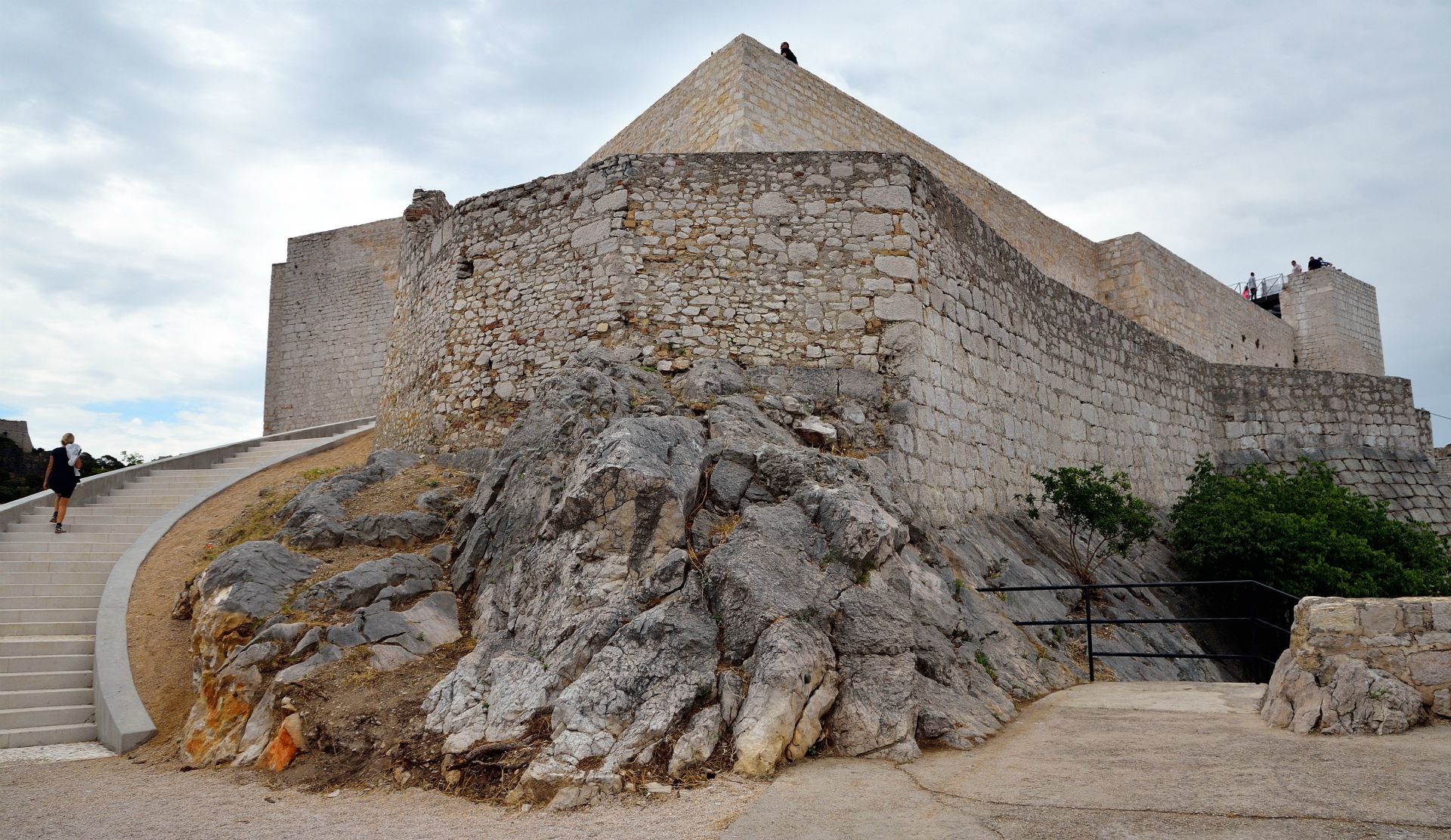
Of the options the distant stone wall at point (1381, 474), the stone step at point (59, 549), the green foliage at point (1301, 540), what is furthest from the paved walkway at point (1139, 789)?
the distant stone wall at point (1381, 474)

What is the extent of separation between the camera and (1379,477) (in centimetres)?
1745

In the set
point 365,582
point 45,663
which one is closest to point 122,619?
point 45,663

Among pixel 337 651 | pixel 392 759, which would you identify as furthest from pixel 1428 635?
pixel 337 651

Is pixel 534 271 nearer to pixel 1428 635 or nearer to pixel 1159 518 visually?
pixel 1428 635

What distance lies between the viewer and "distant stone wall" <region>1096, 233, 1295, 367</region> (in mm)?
20547

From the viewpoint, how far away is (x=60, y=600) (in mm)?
9969

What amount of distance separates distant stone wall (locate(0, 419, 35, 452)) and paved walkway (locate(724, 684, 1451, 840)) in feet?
78.9

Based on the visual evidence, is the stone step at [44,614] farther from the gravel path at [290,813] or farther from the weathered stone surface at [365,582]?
the weathered stone surface at [365,582]

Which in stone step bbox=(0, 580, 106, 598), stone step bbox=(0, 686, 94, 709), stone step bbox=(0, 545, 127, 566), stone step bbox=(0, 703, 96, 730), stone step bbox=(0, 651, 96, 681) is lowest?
stone step bbox=(0, 703, 96, 730)

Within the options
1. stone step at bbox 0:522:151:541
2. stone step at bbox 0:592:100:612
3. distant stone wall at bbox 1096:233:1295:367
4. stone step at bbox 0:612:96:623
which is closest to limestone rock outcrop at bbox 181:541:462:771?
stone step at bbox 0:612:96:623

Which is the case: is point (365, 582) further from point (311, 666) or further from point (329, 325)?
point (329, 325)

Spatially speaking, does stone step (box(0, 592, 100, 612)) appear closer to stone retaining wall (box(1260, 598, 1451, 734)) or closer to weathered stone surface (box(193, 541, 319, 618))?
weathered stone surface (box(193, 541, 319, 618))

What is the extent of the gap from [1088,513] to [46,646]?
1091 centimetres

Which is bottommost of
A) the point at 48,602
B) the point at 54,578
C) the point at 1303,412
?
the point at 48,602
